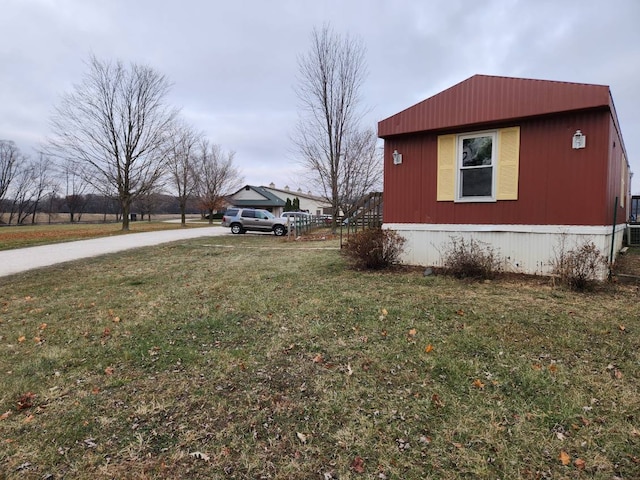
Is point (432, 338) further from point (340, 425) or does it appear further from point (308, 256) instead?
point (308, 256)

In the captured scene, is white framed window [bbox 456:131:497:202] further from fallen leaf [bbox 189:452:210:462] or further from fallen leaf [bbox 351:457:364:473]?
fallen leaf [bbox 189:452:210:462]

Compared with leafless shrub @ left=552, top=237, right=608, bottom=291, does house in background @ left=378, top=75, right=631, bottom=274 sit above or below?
above

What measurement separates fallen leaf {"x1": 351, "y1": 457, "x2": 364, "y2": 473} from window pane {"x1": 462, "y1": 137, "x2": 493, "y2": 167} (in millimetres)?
6479

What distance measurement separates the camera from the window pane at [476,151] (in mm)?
6883

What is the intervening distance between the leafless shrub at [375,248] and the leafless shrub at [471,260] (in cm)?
107

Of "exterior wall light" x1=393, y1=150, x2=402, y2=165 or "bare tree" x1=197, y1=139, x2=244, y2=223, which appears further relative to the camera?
"bare tree" x1=197, y1=139, x2=244, y2=223

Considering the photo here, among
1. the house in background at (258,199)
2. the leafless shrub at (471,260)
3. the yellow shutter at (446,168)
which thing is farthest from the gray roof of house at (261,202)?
the leafless shrub at (471,260)

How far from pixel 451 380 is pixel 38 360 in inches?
161

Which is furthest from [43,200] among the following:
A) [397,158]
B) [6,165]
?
[397,158]

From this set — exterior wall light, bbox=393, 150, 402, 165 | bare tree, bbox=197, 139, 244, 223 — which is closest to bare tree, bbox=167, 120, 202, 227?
bare tree, bbox=197, 139, 244, 223

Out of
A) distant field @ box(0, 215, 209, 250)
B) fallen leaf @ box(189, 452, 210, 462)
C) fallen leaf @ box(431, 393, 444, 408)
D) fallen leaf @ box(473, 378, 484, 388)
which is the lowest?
fallen leaf @ box(189, 452, 210, 462)

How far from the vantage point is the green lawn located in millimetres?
2059

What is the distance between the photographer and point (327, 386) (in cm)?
288

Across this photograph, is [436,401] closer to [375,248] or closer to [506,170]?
[375,248]
